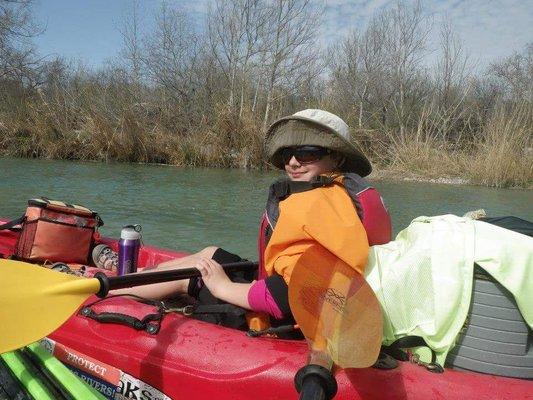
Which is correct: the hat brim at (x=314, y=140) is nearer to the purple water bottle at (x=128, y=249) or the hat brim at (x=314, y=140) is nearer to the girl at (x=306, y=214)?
the girl at (x=306, y=214)

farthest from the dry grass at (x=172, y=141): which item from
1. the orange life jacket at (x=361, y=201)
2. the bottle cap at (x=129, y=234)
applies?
the orange life jacket at (x=361, y=201)

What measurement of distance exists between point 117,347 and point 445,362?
3.87 ft

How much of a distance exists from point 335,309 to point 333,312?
0.01 m

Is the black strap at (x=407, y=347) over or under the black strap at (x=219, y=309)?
over

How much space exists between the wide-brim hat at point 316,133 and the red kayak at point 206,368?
0.77 meters

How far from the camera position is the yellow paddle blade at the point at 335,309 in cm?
138

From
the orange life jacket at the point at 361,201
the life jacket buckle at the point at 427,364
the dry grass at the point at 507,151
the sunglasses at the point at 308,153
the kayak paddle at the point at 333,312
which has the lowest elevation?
the life jacket buckle at the point at 427,364

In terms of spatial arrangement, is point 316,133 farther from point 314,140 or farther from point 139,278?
point 139,278

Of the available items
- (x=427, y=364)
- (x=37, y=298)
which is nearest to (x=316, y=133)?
(x=427, y=364)

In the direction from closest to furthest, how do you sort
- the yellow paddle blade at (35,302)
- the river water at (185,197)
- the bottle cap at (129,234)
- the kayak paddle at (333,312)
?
the kayak paddle at (333,312)
the yellow paddle blade at (35,302)
the bottle cap at (129,234)
the river water at (185,197)

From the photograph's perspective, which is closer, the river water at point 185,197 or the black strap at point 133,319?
the black strap at point 133,319

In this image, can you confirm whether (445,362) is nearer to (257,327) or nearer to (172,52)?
(257,327)

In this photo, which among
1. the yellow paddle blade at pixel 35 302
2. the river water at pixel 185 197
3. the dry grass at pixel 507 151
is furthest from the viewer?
the dry grass at pixel 507 151

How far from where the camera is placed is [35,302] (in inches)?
67.3
